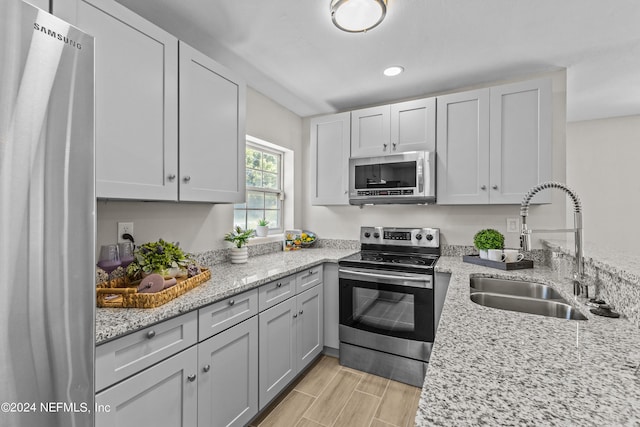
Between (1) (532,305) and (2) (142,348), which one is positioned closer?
(2) (142,348)

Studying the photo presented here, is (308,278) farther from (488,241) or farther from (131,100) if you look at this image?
(131,100)

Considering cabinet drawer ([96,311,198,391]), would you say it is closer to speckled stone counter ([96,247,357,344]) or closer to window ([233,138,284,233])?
speckled stone counter ([96,247,357,344])

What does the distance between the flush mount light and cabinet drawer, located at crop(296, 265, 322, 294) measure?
1.62 m

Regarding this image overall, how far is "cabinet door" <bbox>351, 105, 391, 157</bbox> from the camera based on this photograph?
2.66 metres

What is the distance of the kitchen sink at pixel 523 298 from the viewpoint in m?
1.34

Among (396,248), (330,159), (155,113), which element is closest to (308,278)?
(396,248)

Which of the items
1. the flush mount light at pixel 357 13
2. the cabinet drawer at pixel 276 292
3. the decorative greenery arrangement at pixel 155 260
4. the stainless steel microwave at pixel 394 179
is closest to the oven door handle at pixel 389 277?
the cabinet drawer at pixel 276 292

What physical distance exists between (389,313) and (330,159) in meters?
1.52

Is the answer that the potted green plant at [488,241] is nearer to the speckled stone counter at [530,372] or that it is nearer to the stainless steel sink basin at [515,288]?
the stainless steel sink basin at [515,288]

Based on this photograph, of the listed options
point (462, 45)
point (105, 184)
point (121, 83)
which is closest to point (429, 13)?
point (462, 45)

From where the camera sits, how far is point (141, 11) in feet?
5.33

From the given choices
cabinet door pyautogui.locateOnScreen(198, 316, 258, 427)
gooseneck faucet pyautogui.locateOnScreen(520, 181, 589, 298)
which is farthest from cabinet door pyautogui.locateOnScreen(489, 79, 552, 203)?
cabinet door pyautogui.locateOnScreen(198, 316, 258, 427)

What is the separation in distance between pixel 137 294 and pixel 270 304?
2.66ft

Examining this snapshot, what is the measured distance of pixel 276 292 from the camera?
1.92 meters
